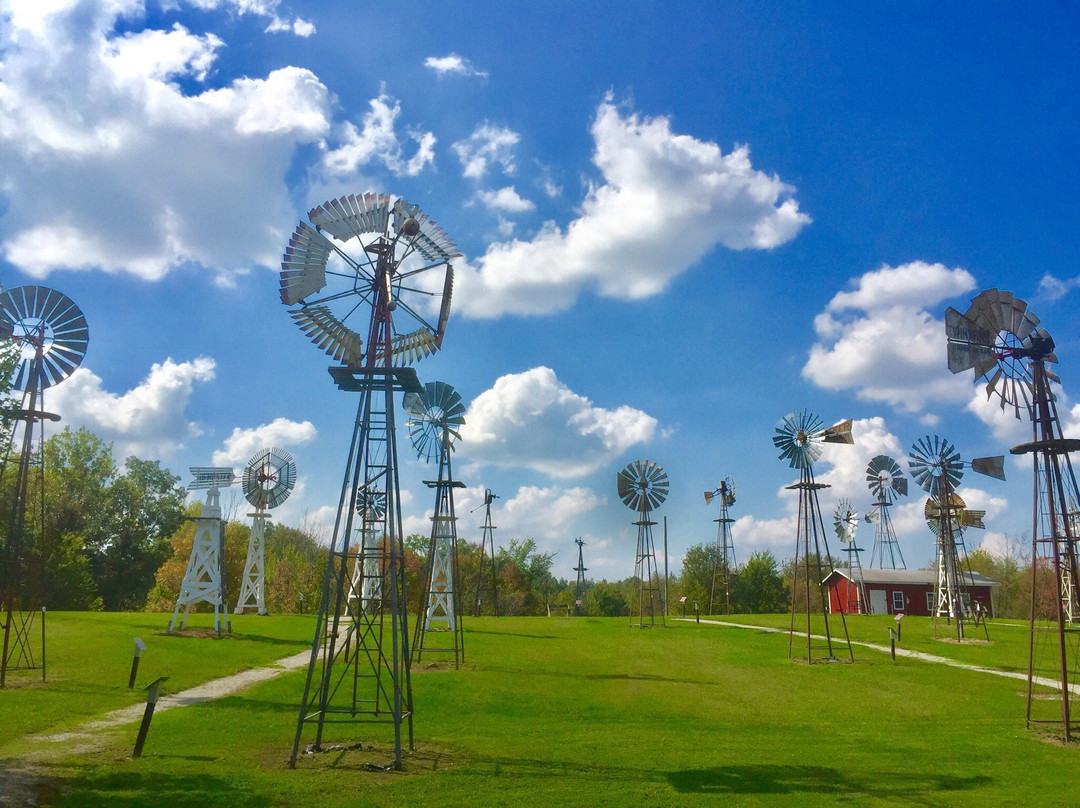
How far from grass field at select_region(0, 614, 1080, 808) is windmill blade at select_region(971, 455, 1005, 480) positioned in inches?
283

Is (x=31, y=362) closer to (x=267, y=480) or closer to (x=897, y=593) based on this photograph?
(x=267, y=480)

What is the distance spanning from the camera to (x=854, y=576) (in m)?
64.1

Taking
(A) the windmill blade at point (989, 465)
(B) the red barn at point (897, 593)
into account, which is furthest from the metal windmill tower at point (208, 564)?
(B) the red barn at point (897, 593)

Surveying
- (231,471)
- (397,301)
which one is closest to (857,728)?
(397,301)

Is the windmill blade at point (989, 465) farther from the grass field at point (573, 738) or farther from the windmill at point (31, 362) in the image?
the windmill at point (31, 362)

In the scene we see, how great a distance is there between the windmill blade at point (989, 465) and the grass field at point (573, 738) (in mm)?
7193

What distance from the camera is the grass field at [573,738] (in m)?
11.8

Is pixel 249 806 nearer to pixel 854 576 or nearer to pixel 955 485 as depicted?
pixel 955 485

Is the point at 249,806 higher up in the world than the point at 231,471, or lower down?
lower down

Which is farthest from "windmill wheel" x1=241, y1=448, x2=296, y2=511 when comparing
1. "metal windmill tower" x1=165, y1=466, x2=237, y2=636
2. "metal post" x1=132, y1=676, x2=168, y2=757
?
"metal post" x1=132, y1=676, x2=168, y2=757

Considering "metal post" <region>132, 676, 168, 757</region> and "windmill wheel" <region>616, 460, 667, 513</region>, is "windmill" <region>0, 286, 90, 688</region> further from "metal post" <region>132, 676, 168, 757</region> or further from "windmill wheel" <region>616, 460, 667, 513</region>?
"windmill wheel" <region>616, 460, 667, 513</region>

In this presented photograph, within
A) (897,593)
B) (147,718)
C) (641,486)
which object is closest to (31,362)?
(147,718)

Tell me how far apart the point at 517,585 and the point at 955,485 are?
158 ft

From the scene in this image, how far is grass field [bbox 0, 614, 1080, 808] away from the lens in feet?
38.6
